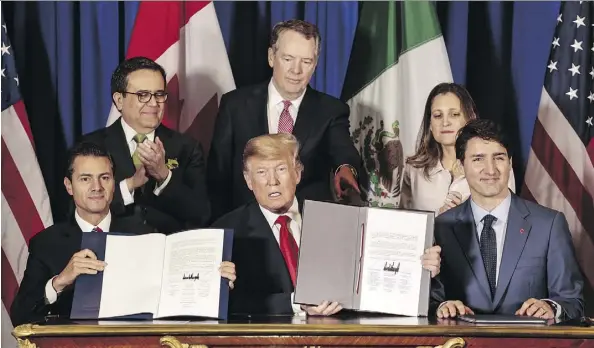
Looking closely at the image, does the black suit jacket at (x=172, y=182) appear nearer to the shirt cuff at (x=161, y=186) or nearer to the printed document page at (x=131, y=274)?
the shirt cuff at (x=161, y=186)

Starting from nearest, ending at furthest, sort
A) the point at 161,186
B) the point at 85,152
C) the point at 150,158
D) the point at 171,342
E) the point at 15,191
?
the point at 171,342 < the point at 85,152 < the point at 150,158 < the point at 161,186 < the point at 15,191

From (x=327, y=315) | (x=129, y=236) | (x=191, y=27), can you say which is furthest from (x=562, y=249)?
(x=191, y=27)

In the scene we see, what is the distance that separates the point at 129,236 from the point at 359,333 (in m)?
1.03

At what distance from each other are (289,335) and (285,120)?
1644 millimetres

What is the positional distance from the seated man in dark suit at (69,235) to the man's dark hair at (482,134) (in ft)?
4.87

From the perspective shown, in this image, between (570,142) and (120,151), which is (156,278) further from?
(570,142)

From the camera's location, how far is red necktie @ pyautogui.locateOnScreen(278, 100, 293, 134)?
5.53 m

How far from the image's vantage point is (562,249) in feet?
15.1

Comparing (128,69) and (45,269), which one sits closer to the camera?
(45,269)

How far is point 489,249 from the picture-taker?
468cm

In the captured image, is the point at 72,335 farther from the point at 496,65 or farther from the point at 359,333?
the point at 496,65

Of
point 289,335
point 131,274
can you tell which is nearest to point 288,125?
point 131,274

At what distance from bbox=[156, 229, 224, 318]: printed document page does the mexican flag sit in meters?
1.65

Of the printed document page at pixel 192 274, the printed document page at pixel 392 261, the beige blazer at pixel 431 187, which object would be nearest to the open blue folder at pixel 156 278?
the printed document page at pixel 192 274
